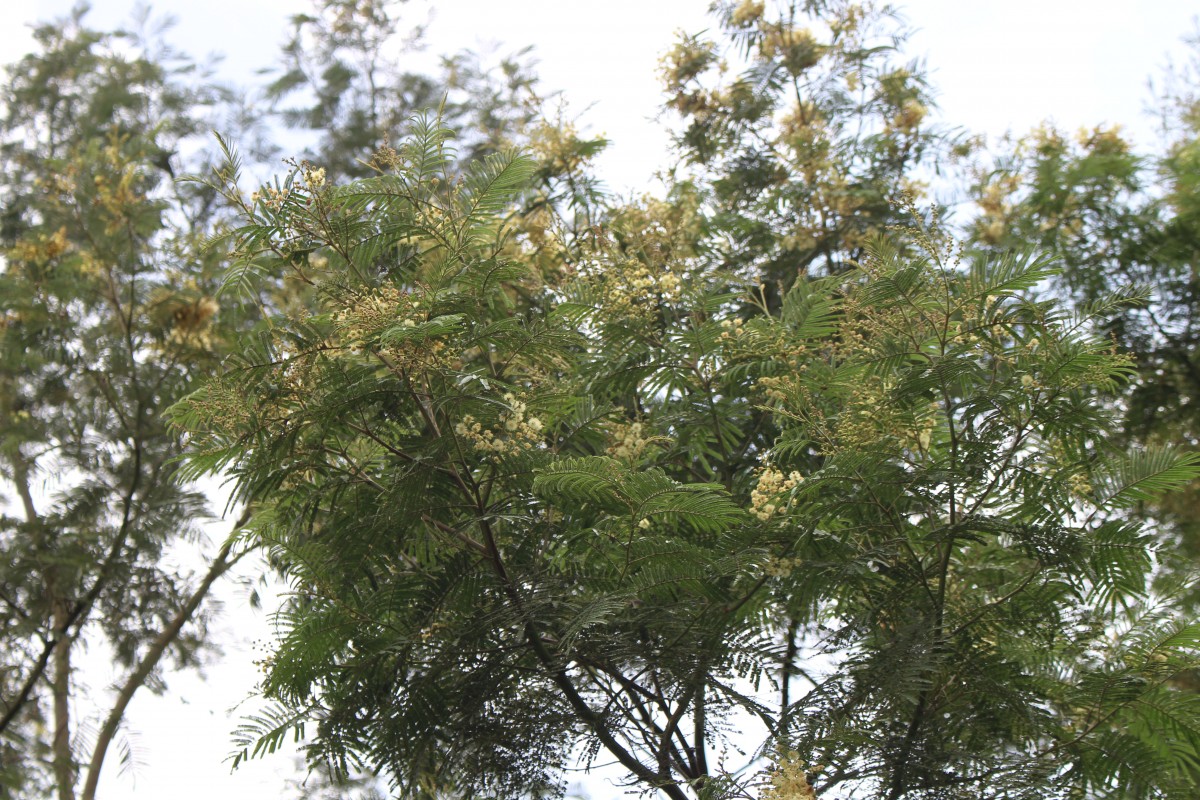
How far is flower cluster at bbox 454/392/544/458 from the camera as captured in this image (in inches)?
104

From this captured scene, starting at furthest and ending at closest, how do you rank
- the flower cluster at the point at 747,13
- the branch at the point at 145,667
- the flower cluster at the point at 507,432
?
1. the branch at the point at 145,667
2. the flower cluster at the point at 747,13
3. the flower cluster at the point at 507,432

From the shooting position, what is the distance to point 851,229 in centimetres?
480

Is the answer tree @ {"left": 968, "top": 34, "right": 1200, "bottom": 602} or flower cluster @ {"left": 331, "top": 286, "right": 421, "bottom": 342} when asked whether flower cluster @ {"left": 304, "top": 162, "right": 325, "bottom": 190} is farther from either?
tree @ {"left": 968, "top": 34, "right": 1200, "bottom": 602}

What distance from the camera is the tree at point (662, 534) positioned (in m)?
2.54

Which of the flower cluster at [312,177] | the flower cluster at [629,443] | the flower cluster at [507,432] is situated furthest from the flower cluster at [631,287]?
the flower cluster at [312,177]

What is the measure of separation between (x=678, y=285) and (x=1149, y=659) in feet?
5.04

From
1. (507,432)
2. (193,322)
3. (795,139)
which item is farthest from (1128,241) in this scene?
(193,322)

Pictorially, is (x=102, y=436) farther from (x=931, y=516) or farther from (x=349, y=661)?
(x=931, y=516)

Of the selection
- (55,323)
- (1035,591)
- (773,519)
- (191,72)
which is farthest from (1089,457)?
(191,72)

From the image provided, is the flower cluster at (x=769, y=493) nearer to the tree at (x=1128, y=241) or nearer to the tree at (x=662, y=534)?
the tree at (x=662, y=534)

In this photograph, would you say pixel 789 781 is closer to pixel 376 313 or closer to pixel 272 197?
pixel 376 313

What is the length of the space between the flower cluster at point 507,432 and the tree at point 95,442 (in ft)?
14.2

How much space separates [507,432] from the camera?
2.79 m

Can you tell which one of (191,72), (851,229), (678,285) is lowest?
(678,285)
